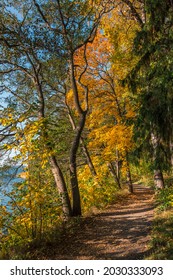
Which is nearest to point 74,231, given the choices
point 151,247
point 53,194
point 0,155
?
point 53,194

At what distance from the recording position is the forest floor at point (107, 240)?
5300 mm

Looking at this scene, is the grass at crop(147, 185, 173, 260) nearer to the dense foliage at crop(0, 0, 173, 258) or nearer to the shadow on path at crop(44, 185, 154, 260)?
the shadow on path at crop(44, 185, 154, 260)

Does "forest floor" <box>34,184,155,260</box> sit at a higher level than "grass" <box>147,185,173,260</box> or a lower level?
lower

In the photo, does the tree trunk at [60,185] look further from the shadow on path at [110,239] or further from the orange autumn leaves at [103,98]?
the orange autumn leaves at [103,98]

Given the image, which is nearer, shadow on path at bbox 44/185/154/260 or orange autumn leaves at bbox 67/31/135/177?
shadow on path at bbox 44/185/154/260

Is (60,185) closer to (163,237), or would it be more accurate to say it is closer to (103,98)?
(163,237)

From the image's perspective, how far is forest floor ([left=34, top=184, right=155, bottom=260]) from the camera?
17.4 feet

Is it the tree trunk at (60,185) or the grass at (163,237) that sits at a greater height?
the tree trunk at (60,185)

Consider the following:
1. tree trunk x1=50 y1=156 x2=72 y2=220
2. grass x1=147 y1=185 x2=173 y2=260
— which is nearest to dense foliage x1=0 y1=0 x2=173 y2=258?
tree trunk x1=50 y1=156 x2=72 y2=220

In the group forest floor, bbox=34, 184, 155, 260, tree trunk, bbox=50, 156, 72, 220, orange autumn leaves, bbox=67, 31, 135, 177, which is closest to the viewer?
forest floor, bbox=34, 184, 155, 260

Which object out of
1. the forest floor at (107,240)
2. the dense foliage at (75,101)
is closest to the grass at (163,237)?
the forest floor at (107,240)

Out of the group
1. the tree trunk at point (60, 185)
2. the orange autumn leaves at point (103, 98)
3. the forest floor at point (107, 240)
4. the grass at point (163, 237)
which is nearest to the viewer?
the grass at point (163, 237)

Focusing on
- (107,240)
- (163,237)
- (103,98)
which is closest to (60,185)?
(107,240)
